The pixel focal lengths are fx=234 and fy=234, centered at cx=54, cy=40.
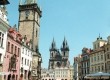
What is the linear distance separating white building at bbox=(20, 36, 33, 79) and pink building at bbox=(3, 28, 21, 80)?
105 inches

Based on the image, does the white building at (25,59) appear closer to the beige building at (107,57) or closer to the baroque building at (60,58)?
the beige building at (107,57)

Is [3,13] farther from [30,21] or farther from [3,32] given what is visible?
[30,21]

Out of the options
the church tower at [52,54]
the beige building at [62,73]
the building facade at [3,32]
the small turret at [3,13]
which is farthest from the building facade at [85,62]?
the church tower at [52,54]

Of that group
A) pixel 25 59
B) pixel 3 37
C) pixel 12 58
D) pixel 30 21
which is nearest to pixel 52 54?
pixel 30 21

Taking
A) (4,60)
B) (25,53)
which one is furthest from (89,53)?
(4,60)

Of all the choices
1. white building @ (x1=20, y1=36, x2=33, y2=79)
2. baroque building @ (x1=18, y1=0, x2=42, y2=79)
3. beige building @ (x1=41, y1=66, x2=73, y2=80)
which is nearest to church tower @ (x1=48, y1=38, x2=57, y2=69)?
beige building @ (x1=41, y1=66, x2=73, y2=80)

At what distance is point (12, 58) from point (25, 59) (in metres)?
9.72

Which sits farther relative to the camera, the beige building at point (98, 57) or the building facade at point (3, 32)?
the beige building at point (98, 57)

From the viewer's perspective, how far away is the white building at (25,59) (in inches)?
1987

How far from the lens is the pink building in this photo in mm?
40775

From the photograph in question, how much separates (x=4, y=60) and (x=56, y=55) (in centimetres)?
13271

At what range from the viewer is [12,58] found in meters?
43.1

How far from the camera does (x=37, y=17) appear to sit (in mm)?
67750

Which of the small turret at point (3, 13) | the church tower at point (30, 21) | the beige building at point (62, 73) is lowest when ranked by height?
the beige building at point (62, 73)
